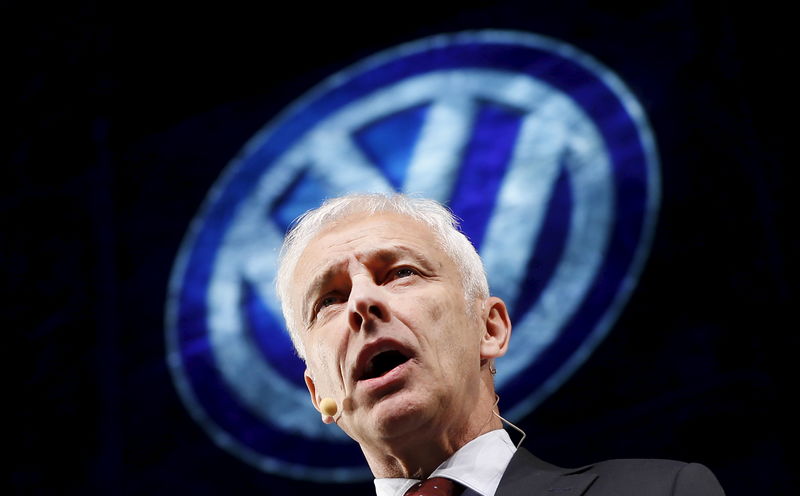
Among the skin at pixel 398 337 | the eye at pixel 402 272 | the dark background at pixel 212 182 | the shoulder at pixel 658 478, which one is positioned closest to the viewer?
the shoulder at pixel 658 478

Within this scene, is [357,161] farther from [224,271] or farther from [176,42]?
[176,42]

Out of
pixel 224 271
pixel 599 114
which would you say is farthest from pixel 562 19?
pixel 224 271

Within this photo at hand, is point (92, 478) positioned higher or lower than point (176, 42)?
lower

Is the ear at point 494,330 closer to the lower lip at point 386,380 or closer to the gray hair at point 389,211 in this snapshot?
the gray hair at point 389,211

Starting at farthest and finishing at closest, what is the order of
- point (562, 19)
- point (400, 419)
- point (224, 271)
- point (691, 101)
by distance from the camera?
1. point (224, 271)
2. point (562, 19)
3. point (691, 101)
4. point (400, 419)

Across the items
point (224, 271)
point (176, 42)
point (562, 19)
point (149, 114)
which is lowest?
point (224, 271)

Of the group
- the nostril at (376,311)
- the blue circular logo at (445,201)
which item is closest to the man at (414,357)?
the nostril at (376,311)

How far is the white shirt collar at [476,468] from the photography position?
4.93 ft

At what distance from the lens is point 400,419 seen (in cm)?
147

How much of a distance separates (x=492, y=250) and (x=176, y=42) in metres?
1.58

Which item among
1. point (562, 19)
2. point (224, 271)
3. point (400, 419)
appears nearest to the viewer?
point (400, 419)

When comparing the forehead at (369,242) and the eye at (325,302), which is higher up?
the forehead at (369,242)

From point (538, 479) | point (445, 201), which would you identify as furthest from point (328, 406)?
point (445, 201)

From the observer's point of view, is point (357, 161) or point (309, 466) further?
point (357, 161)
